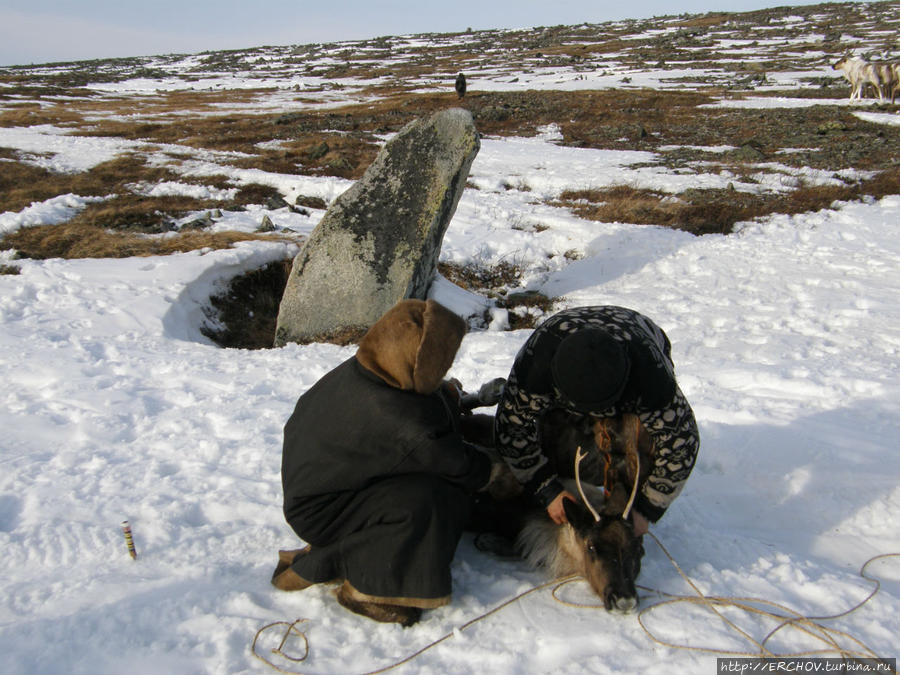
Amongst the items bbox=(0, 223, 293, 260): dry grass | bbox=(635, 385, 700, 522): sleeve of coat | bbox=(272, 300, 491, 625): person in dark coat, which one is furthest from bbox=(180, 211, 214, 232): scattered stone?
→ bbox=(635, 385, 700, 522): sleeve of coat

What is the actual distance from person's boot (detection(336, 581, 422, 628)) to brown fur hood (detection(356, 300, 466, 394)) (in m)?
0.91

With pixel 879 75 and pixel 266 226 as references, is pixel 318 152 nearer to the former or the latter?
pixel 266 226

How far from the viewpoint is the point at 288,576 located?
267 centimetres

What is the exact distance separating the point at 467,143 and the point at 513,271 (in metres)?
2.50

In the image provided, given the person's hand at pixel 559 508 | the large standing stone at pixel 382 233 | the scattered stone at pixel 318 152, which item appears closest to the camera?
the person's hand at pixel 559 508

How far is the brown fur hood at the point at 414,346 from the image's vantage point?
237cm

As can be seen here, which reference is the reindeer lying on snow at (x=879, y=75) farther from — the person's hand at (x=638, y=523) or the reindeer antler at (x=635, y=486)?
the person's hand at (x=638, y=523)

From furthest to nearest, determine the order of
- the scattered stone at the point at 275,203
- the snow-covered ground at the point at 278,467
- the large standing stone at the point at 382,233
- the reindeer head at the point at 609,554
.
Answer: the scattered stone at the point at 275,203
the large standing stone at the point at 382,233
the reindeer head at the point at 609,554
the snow-covered ground at the point at 278,467

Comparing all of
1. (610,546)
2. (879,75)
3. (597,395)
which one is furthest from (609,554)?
(879,75)

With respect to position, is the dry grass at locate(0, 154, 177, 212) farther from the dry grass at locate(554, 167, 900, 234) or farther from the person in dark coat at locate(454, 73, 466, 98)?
the person in dark coat at locate(454, 73, 466, 98)

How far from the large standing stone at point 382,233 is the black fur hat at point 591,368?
4542 millimetres

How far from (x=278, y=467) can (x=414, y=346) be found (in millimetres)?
1913

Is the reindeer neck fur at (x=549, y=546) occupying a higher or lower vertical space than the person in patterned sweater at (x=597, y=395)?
lower

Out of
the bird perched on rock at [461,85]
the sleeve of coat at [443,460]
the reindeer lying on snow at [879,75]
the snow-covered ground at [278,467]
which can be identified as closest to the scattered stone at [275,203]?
the snow-covered ground at [278,467]
